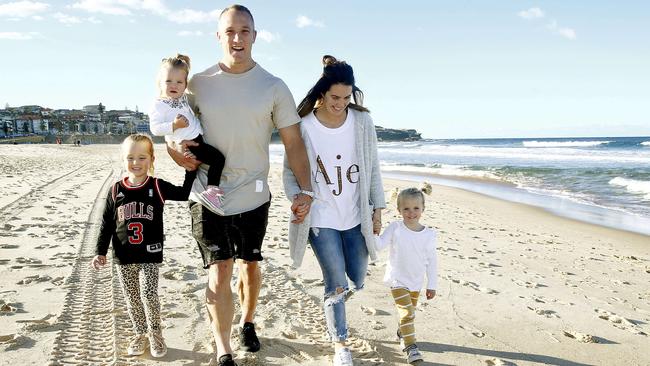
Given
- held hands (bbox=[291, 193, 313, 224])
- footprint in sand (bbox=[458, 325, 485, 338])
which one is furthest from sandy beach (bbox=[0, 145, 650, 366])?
held hands (bbox=[291, 193, 313, 224])

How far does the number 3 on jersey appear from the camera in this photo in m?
3.17

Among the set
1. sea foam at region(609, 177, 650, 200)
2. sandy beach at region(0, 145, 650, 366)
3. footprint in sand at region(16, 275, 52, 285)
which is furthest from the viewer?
sea foam at region(609, 177, 650, 200)

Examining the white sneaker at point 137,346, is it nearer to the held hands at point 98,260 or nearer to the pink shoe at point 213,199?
the held hands at point 98,260

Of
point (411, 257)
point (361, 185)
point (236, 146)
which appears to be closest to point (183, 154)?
point (236, 146)

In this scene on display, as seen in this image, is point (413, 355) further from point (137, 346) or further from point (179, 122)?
point (179, 122)

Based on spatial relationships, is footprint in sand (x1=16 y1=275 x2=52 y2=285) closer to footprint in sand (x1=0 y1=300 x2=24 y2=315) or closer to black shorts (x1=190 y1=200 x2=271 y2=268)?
footprint in sand (x1=0 y1=300 x2=24 y2=315)

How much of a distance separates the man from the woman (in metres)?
0.11

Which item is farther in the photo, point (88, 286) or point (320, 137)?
point (88, 286)

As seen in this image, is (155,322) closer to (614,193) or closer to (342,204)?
(342,204)

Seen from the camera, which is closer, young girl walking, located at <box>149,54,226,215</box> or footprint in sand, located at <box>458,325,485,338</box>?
→ young girl walking, located at <box>149,54,226,215</box>

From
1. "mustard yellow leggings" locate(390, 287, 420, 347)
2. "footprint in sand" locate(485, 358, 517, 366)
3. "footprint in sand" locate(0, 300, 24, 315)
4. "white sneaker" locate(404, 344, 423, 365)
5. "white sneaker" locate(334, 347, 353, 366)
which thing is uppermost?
"mustard yellow leggings" locate(390, 287, 420, 347)

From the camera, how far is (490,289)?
16.4ft

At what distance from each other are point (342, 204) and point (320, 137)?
0.45m

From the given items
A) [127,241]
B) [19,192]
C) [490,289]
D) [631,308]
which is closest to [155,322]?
[127,241]
